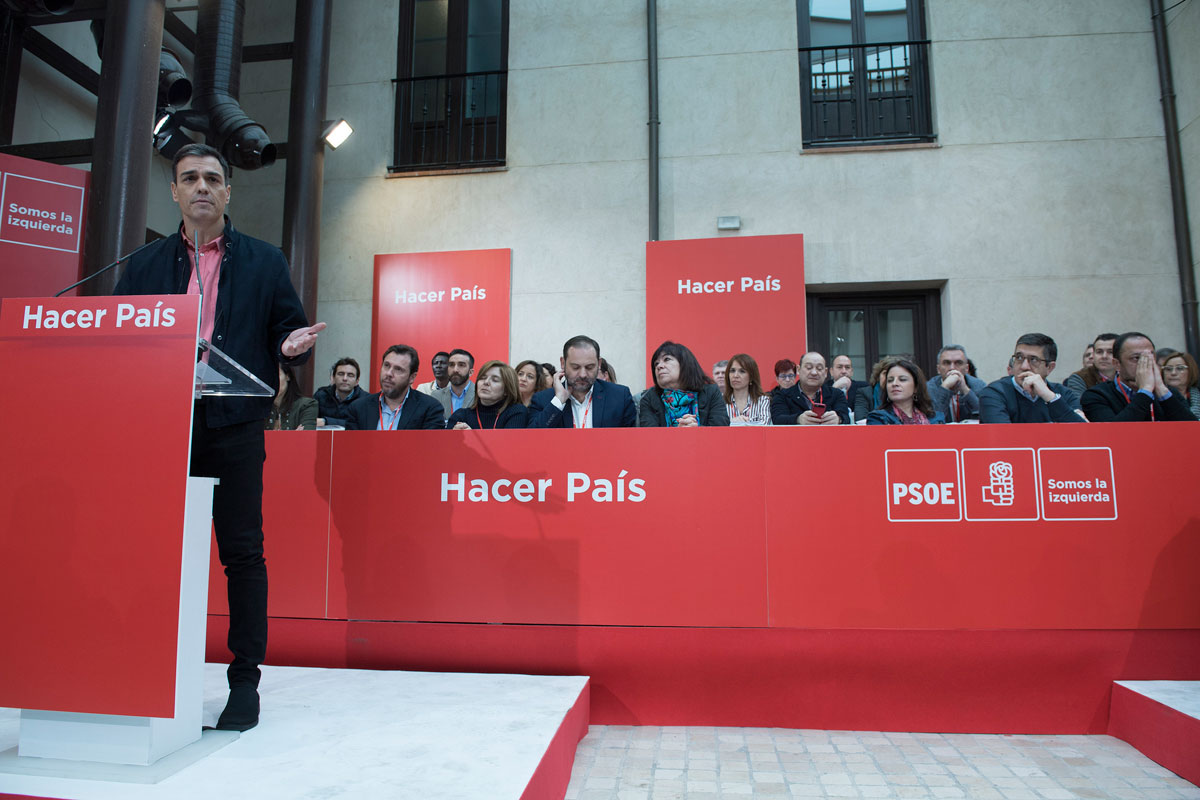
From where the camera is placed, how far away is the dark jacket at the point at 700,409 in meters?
3.46

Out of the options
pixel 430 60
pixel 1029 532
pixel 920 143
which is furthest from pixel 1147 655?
pixel 430 60

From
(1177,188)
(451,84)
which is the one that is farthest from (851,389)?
(451,84)

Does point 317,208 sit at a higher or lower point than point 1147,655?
higher

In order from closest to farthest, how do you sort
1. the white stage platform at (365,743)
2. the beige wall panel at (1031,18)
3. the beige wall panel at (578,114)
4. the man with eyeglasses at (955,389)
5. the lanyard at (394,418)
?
the white stage platform at (365,743) < the lanyard at (394,418) < the man with eyeglasses at (955,389) < the beige wall panel at (1031,18) < the beige wall panel at (578,114)

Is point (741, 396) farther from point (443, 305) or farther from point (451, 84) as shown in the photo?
point (451, 84)

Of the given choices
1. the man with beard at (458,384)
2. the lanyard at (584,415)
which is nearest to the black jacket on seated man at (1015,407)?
the lanyard at (584,415)

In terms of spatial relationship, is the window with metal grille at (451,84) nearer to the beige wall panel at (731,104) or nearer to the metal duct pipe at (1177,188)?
the beige wall panel at (731,104)

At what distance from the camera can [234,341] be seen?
1958 millimetres

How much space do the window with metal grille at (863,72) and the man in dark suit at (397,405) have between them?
177 inches

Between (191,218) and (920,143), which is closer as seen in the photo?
(191,218)

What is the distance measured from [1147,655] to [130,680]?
3014 mm

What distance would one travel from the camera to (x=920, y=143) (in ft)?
20.9

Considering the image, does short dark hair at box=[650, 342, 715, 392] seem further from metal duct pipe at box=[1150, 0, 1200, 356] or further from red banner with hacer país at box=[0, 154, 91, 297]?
metal duct pipe at box=[1150, 0, 1200, 356]

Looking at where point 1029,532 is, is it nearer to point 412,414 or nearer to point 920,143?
point 412,414
